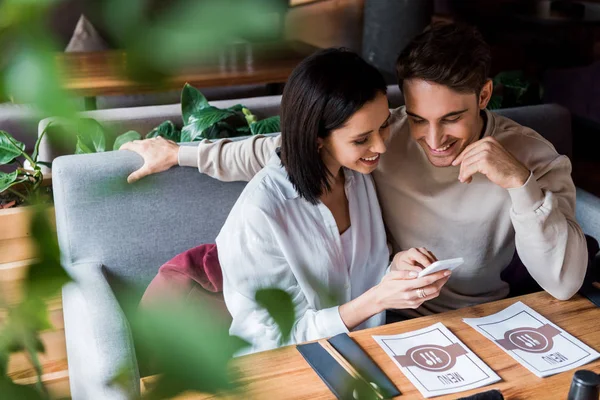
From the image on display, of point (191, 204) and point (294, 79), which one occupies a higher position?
point (294, 79)

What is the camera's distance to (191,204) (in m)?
1.96

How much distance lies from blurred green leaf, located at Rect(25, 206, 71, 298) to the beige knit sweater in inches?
54.4

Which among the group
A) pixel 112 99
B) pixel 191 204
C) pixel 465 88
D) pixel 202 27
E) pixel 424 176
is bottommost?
pixel 112 99

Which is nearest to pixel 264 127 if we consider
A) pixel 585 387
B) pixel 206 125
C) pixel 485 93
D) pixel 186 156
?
pixel 206 125

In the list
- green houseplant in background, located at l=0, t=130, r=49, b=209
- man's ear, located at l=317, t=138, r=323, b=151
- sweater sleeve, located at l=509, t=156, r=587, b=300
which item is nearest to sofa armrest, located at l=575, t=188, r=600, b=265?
sweater sleeve, located at l=509, t=156, r=587, b=300

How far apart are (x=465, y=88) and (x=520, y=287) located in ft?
2.05

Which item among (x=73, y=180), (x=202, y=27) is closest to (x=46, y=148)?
(x=73, y=180)

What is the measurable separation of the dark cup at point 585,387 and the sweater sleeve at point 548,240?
1.54 ft

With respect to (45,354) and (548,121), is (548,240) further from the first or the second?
(45,354)

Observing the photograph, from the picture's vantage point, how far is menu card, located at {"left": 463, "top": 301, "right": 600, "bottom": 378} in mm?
1364

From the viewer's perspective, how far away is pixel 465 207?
1.74 m

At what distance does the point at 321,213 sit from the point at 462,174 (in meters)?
0.33

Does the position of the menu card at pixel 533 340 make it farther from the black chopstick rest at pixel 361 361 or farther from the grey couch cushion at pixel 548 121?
the grey couch cushion at pixel 548 121

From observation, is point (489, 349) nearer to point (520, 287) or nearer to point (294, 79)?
point (520, 287)
